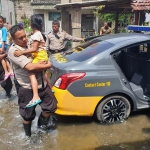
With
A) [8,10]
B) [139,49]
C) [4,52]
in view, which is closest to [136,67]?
[139,49]

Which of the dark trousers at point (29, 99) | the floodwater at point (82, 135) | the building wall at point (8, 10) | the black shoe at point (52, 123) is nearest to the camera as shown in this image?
the dark trousers at point (29, 99)

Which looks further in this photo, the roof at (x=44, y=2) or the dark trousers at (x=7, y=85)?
the roof at (x=44, y=2)

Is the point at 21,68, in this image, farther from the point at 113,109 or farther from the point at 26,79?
the point at 113,109

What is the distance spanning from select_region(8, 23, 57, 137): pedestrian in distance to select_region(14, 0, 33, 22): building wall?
23.3 meters

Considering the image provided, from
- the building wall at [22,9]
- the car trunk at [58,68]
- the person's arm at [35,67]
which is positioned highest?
the building wall at [22,9]

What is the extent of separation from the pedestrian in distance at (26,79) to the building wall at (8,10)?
24.9 meters

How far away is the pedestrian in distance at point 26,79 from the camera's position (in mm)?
2926

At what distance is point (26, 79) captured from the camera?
10.2ft

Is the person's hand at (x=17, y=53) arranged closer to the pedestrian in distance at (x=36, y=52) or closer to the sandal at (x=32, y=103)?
the pedestrian in distance at (x=36, y=52)

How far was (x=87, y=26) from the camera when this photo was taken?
847 inches

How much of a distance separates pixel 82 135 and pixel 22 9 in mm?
24792

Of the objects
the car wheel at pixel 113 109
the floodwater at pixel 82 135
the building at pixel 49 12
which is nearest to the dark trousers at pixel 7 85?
the floodwater at pixel 82 135

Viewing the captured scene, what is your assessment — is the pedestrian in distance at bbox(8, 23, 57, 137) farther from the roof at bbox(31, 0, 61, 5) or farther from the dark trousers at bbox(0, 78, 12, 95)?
the roof at bbox(31, 0, 61, 5)

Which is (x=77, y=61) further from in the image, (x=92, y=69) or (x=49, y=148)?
(x=49, y=148)
